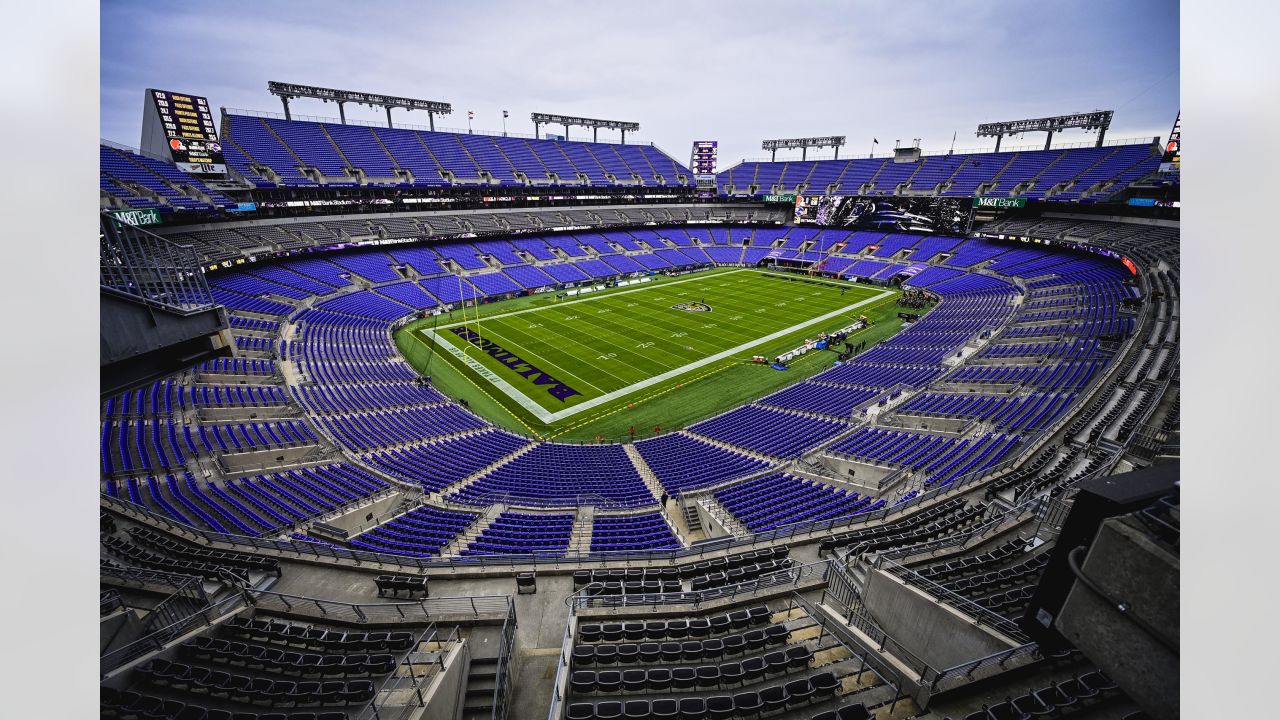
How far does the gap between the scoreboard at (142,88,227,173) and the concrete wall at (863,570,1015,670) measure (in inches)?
2425

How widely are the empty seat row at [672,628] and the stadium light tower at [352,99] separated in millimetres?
73152

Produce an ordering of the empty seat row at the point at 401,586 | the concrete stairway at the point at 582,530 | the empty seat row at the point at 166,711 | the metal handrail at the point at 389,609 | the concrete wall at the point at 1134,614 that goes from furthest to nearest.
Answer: the concrete stairway at the point at 582,530 < the empty seat row at the point at 401,586 < the metal handrail at the point at 389,609 < the empty seat row at the point at 166,711 < the concrete wall at the point at 1134,614

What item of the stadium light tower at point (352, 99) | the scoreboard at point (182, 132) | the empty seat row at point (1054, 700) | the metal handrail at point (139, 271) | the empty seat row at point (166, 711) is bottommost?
the empty seat row at point (166, 711)

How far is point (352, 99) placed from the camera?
61.6 metres

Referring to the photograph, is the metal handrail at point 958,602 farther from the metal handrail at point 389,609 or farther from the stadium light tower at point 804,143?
the stadium light tower at point 804,143

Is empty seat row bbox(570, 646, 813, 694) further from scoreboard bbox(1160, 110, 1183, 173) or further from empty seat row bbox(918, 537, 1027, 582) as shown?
scoreboard bbox(1160, 110, 1183, 173)

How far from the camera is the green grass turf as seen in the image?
93.9 feet

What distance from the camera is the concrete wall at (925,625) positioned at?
7.73 m

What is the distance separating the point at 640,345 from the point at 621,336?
9.21 feet

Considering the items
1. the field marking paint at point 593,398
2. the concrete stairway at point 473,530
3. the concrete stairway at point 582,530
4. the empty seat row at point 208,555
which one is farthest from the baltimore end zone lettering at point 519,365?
the empty seat row at point 208,555

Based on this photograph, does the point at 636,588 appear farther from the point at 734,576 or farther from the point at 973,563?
the point at 973,563

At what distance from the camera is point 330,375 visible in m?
28.9

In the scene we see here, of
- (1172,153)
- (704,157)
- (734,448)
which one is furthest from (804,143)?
(734,448)
